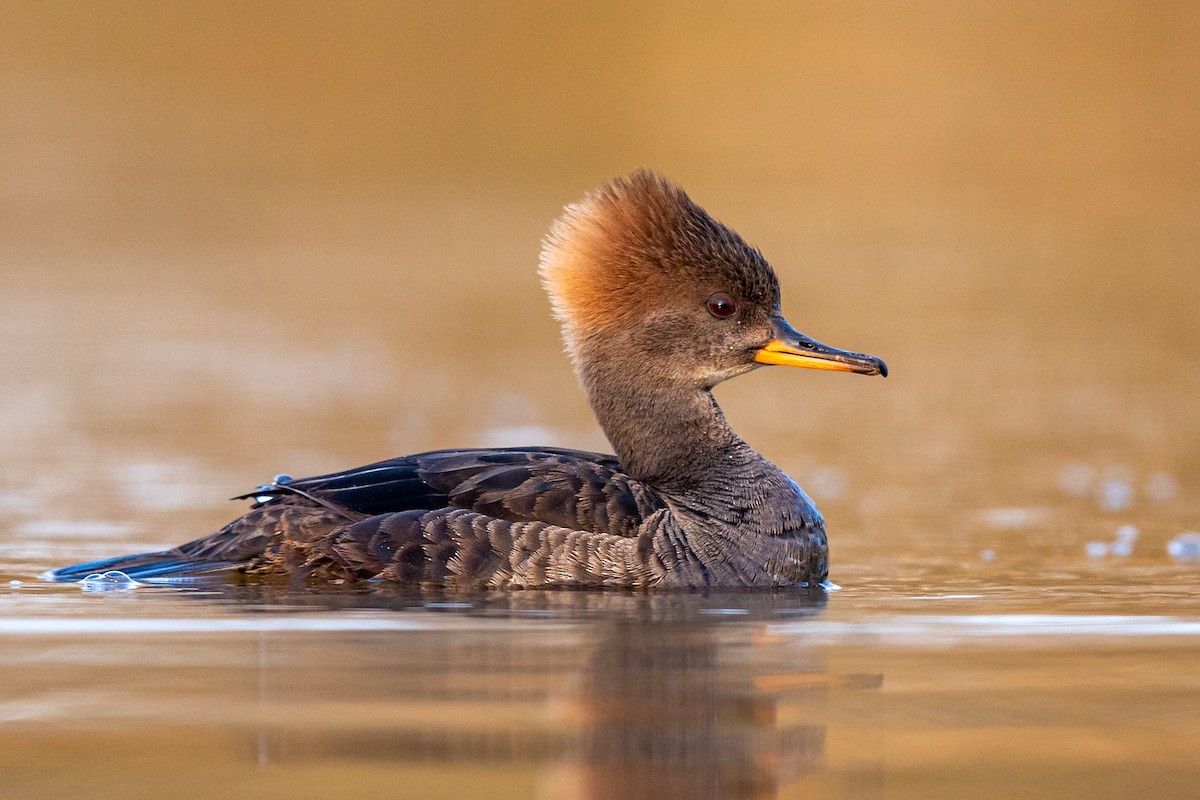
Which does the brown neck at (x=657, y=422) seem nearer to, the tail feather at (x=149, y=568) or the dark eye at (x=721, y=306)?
the dark eye at (x=721, y=306)

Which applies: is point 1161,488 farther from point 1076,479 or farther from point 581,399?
point 581,399

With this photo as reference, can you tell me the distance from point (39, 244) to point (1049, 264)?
1179 cm

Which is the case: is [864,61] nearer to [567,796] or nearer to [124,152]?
[124,152]

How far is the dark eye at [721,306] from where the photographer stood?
7.82 m

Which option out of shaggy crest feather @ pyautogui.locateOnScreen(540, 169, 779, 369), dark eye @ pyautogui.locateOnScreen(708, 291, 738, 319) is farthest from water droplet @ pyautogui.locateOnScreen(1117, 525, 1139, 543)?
dark eye @ pyautogui.locateOnScreen(708, 291, 738, 319)

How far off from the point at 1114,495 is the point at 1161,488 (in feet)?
1.26

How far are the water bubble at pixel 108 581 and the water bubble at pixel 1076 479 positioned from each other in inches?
205

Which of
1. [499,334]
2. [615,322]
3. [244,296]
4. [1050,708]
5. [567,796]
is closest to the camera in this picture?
[567,796]

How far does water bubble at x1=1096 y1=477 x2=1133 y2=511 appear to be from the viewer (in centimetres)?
980

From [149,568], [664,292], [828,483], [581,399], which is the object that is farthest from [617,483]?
[581,399]

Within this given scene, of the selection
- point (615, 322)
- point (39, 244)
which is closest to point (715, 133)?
point (39, 244)

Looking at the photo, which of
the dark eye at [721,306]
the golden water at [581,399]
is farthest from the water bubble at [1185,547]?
the dark eye at [721,306]

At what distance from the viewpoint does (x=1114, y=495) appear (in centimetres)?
1011

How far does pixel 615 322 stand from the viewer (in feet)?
25.8
